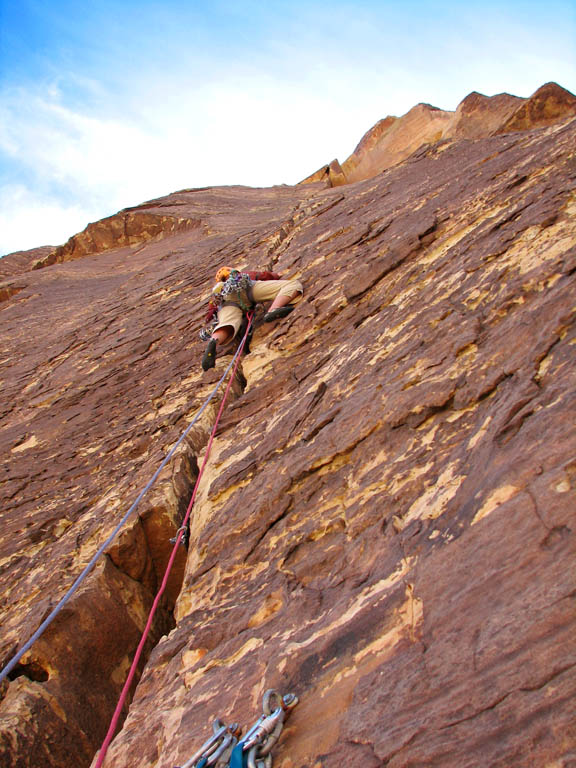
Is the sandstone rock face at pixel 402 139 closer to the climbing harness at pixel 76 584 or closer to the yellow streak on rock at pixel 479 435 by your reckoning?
the climbing harness at pixel 76 584

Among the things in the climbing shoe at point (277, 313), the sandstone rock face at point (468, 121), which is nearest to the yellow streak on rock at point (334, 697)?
the climbing shoe at point (277, 313)

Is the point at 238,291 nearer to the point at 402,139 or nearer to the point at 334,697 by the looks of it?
the point at 334,697

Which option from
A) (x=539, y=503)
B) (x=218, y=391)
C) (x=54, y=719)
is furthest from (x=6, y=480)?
(x=539, y=503)

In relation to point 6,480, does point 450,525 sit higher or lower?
lower

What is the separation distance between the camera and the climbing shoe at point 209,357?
5656mm

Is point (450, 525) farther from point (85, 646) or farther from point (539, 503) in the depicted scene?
point (85, 646)

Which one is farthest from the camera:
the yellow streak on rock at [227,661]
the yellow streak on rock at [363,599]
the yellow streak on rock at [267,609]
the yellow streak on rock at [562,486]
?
the yellow streak on rock at [267,609]

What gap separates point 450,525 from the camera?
2139 mm

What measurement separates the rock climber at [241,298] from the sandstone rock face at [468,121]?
18.9 ft

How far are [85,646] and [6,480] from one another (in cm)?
262

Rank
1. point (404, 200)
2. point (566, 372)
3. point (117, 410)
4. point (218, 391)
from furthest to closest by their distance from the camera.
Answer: point (404, 200) < point (117, 410) < point (218, 391) < point (566, 372)

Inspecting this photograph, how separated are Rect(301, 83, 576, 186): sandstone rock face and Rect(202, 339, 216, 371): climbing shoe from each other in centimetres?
692

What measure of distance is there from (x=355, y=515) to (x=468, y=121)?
12177 millimetres

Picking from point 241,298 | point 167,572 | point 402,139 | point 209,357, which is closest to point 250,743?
point 167,572
